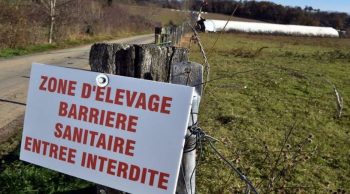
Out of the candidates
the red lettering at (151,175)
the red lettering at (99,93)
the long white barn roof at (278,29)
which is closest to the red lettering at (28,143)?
the red lettering at (99,93)

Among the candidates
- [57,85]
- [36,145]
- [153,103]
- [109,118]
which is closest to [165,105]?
[153,103]

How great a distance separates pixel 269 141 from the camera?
6.77 meters

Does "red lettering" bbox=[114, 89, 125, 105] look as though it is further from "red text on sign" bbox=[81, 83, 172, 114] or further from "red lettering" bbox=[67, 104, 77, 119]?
"red lettering" bbox=[67, 104, 77, 119]

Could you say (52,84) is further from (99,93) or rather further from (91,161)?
(91,161)

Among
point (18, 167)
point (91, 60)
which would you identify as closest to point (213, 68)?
point (18, 167)

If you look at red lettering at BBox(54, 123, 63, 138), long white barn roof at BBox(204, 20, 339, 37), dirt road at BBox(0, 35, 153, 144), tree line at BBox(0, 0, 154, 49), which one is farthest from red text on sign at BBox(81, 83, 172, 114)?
long white barn roof at BBox(204, 20, 339, 37)

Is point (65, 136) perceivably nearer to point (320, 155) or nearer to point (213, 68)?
point (320, 155)

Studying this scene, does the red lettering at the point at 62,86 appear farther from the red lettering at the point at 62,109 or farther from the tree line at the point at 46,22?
the tree line at the point at 46,22

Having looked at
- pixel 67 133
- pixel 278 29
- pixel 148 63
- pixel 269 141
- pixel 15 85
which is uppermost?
pixel 148 63

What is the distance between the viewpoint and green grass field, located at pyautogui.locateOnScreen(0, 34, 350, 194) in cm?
423

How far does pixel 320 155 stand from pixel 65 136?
4.78m

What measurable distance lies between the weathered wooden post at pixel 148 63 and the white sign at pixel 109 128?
0.62ft

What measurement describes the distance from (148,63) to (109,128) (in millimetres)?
424

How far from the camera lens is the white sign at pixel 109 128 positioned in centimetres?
212
